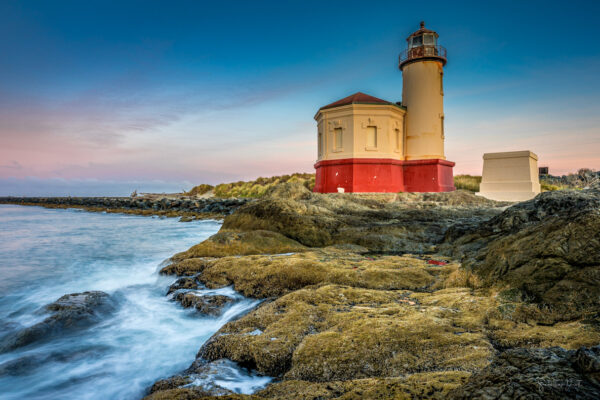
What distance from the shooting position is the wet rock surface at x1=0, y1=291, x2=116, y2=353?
363cm

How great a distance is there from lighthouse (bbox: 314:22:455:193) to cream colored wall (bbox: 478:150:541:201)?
5.64 feet

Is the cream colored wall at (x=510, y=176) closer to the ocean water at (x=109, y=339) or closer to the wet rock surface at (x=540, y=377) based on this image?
the ocean water at (x=109, y=339)

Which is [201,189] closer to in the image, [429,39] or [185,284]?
[429,39]

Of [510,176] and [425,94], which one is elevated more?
[425,94]

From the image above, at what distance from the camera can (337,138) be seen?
15.9 m

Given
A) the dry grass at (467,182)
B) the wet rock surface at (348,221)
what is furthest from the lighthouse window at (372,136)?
the dry grass at (467,182)

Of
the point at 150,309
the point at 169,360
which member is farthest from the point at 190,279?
the point at 169,360

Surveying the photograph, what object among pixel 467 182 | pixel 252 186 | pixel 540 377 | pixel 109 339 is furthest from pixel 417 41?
pixel 252 186

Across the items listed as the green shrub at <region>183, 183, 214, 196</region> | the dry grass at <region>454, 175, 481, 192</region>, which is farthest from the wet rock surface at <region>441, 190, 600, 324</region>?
the green shrub at <region>183, 183, 214, 196</region>

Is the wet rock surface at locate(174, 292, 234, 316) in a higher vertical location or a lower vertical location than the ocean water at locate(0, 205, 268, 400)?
higher

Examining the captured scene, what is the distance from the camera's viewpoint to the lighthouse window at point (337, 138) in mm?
15741

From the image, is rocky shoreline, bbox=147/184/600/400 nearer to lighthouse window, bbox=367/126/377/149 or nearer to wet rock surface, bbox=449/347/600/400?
wet rock surface, bbox=449/347/600/400

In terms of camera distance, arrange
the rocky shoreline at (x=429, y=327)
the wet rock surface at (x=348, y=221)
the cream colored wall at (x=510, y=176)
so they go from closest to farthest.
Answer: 1. the rocky shoreline at (x=429, y=327)
2. the wet rock surface at (x=348, y=221)
3. the cream colored wall at (x=510, y=176)

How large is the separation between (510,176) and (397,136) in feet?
18.1
